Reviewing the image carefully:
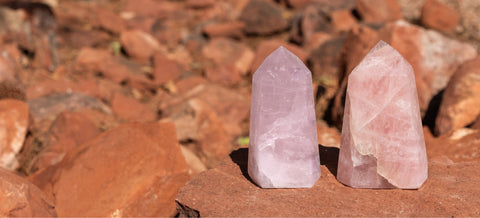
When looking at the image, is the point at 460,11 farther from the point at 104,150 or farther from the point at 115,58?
the point at 104,150

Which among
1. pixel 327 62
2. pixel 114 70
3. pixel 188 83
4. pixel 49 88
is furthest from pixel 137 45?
pixel 327 62

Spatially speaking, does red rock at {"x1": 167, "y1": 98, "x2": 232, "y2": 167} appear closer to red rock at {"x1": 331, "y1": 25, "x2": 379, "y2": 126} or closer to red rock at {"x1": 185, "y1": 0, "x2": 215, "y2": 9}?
red rock at {"x1": 331, "y1": 25, "x2": 379, "y2": 126}

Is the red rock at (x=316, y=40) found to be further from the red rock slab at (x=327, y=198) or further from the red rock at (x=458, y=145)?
the red rock slab at (x=327, y=198)

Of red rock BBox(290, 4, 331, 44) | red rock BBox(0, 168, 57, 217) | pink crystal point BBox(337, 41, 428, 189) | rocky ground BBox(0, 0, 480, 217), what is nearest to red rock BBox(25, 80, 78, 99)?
rocky ground BBox(0, 0, 480, 217)

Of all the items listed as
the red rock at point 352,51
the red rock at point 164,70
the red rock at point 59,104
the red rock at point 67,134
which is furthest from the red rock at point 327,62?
the red rock at point 67,134

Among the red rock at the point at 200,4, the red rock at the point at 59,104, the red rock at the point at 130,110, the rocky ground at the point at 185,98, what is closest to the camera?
the rocky ground at the point at 185,98
